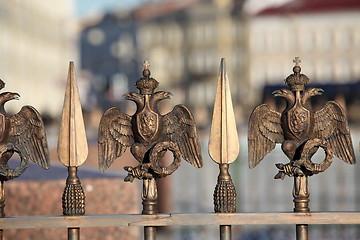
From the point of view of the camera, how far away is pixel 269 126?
373 cm

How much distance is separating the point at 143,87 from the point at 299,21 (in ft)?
268

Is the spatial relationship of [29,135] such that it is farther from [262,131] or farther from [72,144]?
[262,131]

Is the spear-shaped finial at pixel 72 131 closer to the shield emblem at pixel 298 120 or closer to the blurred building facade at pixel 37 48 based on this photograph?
the shield emblem at pixel 298 120

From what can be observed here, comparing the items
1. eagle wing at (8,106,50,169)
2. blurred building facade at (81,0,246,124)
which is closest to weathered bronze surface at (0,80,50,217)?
eagle wing at (8,106,50,169)

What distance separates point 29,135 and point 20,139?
35 mm

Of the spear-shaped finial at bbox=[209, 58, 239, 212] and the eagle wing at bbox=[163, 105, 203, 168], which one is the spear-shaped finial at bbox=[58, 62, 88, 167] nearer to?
the eagle wing at bbox=[163, 105, 203, 168]

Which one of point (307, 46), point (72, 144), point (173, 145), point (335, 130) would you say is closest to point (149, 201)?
point (173, 145)

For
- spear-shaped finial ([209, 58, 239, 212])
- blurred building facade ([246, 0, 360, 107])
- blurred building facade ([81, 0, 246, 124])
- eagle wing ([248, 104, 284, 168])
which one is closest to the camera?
spear-shaped finial ([209, 58, 239, 212])

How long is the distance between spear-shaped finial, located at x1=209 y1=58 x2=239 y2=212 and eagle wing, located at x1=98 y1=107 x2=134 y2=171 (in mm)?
318

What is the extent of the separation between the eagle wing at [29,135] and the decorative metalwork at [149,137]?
209 mm

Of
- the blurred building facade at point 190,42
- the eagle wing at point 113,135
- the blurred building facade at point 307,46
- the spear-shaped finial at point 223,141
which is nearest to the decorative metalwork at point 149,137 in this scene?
the eagle wing at point 113,135

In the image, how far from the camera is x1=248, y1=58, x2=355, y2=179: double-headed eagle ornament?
12.0ft

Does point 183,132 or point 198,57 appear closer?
point 183,132

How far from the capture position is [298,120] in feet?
12.0
